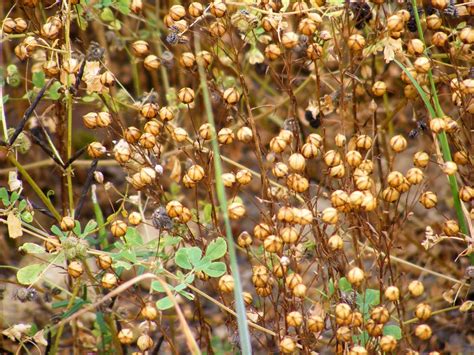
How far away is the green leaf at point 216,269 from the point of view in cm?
169

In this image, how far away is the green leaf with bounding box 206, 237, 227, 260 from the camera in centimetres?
169

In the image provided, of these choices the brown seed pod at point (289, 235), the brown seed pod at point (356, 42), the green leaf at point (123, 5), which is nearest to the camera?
the brown seed pod at point (289, 235)

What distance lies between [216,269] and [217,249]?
5 centimetres

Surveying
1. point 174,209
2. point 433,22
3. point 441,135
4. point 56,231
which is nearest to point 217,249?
point 174,209

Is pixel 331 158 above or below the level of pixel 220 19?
below

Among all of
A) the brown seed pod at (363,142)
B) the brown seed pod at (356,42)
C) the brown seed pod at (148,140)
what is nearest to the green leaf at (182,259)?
the brown seed pod at (148,140)

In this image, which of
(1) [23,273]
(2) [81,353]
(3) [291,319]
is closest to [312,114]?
(3) [291,319]

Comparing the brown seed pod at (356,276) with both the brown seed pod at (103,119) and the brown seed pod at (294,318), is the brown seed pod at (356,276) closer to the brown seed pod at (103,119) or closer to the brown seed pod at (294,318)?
the brown seed pod at (294,318)

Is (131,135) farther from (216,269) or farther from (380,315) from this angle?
(380,315)

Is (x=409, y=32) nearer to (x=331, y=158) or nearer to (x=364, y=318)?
(x=331, y=158)

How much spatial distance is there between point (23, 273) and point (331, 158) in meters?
0.77

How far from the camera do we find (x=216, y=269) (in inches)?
67.1

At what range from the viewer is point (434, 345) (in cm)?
227

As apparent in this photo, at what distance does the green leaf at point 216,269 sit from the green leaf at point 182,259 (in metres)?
0.04
